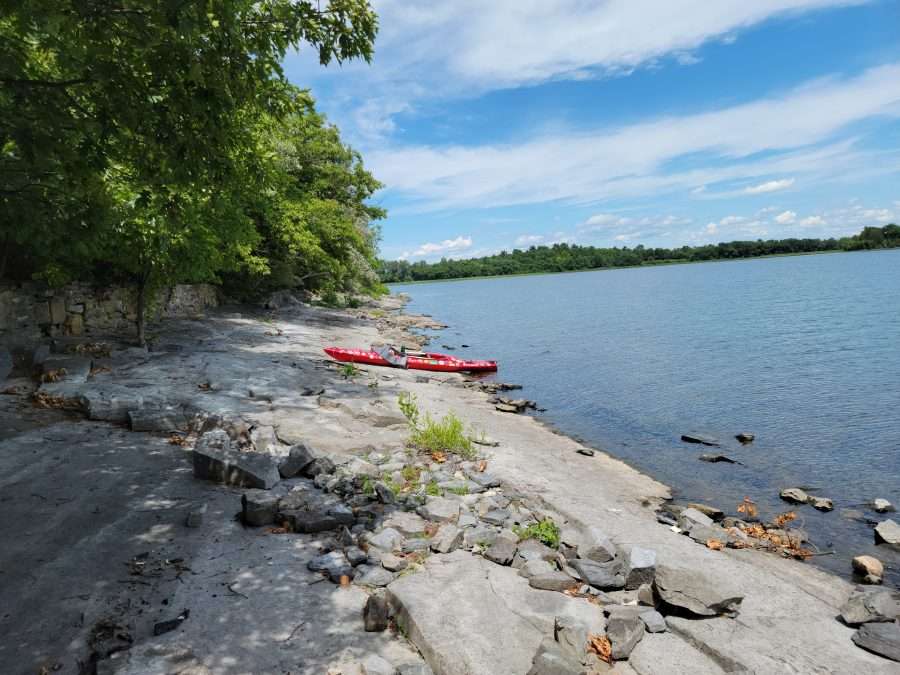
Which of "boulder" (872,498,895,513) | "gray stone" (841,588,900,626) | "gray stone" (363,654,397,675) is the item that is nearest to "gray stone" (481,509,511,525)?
"gray stone" (363,654,397,675)

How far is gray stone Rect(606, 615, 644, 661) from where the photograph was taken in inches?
189

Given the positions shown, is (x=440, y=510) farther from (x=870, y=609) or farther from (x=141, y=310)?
(x=141, y=310)

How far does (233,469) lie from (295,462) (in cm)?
93

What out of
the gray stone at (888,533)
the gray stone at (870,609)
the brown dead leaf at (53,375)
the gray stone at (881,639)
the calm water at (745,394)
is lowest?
the calm water at (745,394)

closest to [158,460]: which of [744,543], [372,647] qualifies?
[372,647]

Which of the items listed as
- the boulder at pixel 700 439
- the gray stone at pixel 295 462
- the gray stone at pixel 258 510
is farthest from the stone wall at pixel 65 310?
the boulder at pixel 700 439

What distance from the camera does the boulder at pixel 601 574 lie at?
19.7 ft

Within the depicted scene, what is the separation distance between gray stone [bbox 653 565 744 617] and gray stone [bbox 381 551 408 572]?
8.84ft

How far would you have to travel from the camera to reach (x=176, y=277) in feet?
57.9

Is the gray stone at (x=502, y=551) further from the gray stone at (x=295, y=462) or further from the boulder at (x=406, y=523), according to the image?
the gray stone at (x=295, y=462)

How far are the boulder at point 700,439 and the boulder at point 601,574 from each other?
10.3 metres

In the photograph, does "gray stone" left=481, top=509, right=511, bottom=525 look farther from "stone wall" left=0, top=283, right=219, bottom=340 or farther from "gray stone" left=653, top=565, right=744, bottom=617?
"stone wall" left=0, top=283, right=219, bottom=340

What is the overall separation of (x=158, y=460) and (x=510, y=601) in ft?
20.0

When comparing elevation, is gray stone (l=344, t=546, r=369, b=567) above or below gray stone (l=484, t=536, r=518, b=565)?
above
